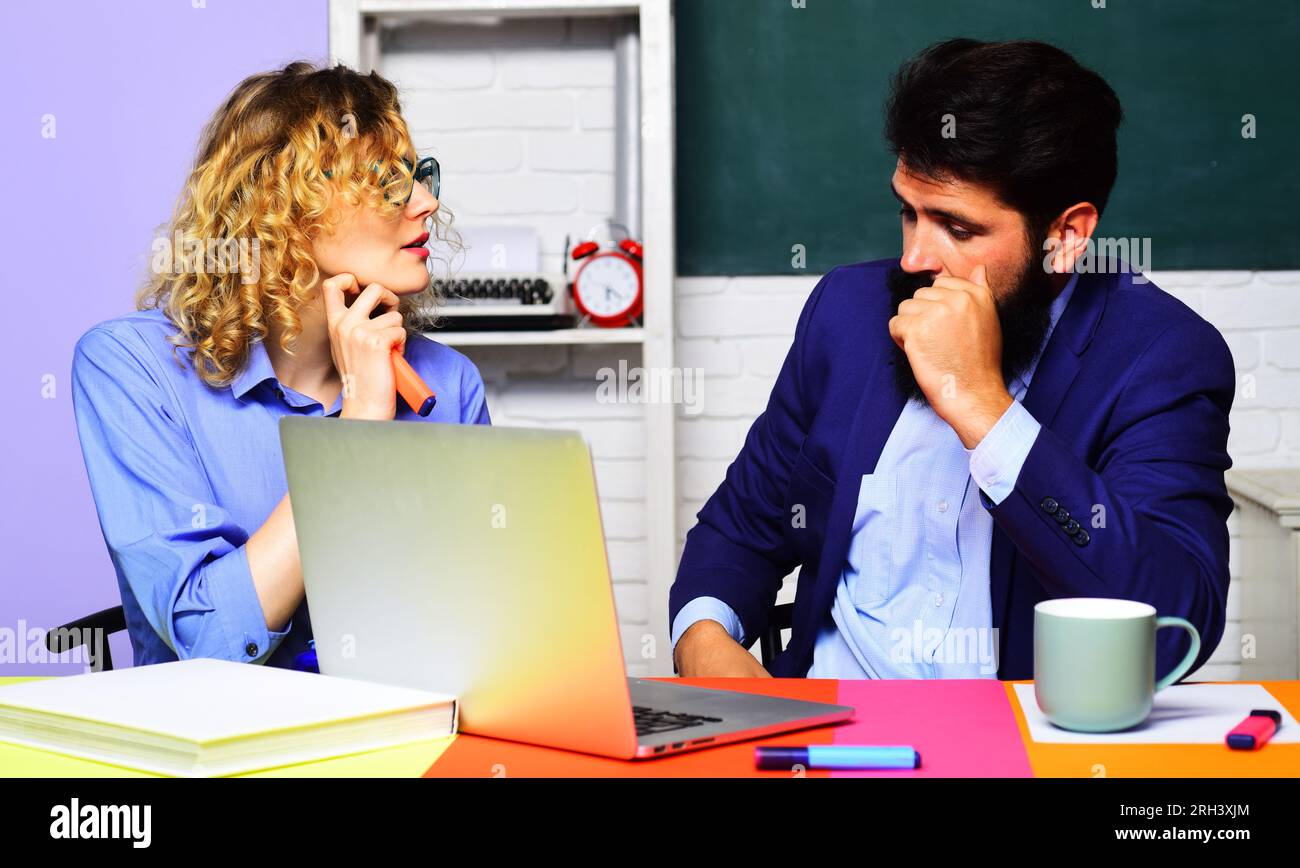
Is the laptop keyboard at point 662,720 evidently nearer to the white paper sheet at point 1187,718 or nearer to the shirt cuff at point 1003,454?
the white paper sheet at point 1187,718

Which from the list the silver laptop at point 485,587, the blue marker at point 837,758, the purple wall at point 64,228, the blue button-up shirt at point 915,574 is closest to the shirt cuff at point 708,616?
the blue button-up shirt at point 915,574

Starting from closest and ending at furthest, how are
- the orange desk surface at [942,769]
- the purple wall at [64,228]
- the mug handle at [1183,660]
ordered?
the orange desk surface at [942,769], the mug handle at [1183,660], the purple wall at [64,228]

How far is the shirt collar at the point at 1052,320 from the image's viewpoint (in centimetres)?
170

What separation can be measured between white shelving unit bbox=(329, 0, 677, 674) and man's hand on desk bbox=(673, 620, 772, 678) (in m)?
0.96

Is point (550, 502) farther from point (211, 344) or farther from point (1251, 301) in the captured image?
point (1251, 301)

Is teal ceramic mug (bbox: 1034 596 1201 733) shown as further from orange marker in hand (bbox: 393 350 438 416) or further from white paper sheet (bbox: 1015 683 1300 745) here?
orange marker in hand (bbox: 393 350 438 416)

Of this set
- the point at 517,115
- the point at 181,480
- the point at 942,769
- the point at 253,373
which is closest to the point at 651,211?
the point at 517,115

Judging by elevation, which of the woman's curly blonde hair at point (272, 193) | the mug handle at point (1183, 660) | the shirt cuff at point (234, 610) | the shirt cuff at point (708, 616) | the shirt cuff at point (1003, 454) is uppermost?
the woman's curly blonde hair at point (272, 193)

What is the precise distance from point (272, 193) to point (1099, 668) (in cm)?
118

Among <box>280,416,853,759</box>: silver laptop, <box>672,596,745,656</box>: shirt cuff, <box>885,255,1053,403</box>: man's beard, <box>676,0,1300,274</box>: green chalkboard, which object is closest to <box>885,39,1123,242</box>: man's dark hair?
<box>885,255,1053,403</box>: man's beard

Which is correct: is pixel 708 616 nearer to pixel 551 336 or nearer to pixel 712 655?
pixel 712 655

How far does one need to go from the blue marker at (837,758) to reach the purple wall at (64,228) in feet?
6.92

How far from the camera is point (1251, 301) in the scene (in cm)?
275
